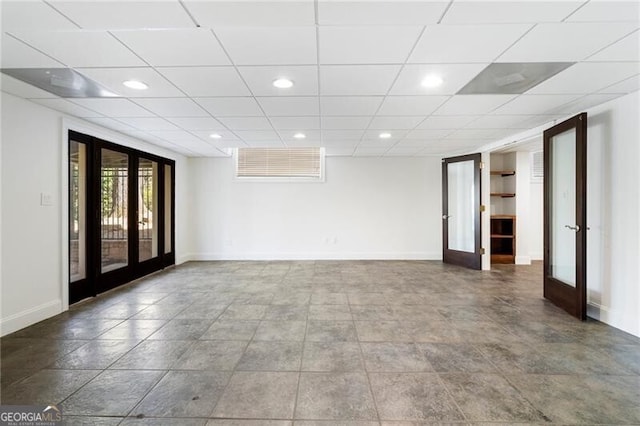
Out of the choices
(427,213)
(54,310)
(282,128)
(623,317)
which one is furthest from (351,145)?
(54,310)

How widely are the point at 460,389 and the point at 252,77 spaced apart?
3.00 meters

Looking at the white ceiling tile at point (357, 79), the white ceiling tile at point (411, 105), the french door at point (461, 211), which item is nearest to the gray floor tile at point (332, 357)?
the white ceiling tile at point (357, 79)

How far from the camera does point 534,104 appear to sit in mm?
3244

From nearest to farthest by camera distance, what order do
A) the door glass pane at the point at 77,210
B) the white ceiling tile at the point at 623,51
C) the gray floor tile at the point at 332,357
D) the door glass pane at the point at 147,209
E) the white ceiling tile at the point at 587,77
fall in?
the white ceiling tile at the point at 623,51, the gray floor tile at the point at 332,357, the white ceiling tile at the point at 587,77, the door glass pane at the point at 77,210, the door glass pane at the point at 147,209

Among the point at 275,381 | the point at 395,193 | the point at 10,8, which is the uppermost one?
the point at 10,8

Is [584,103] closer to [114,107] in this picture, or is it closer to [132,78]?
[132,78]

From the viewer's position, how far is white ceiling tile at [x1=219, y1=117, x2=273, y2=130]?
12.4ft

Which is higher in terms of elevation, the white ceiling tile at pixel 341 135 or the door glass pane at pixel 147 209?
the white ceiling tile at pixel 341 135

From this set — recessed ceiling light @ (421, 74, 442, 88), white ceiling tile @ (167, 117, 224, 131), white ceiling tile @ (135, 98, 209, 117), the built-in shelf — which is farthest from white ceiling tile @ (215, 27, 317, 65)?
the built-in shelf

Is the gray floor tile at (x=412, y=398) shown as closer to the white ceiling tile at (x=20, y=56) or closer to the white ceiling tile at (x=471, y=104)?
the white ceiling tile at (x=471, y=104)

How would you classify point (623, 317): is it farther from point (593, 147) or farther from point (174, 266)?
point (174, 266)

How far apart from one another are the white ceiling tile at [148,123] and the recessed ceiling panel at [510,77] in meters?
3.77

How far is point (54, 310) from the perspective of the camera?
3.36m

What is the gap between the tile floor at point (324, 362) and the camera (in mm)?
1767
